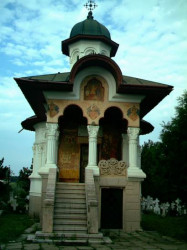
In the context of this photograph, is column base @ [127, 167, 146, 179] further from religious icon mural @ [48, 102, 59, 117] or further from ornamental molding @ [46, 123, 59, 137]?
religious icon mural @ [48, 102, 59, 117]

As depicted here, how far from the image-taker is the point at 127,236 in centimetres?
1116

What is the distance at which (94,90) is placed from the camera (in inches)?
532

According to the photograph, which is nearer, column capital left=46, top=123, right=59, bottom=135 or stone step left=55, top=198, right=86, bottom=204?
stone step left=55, top=198, right=86, bottom=204

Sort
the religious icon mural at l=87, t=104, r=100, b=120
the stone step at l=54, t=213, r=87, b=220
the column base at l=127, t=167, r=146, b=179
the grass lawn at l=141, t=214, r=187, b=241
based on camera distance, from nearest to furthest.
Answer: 1. the stone step at l=54, t=213, r=87, b=220
2. the grass lawn at l=141, t=214, r=187, b=241
3. the column base at l=127, t=167, r=146, b=179
4. the religious icon mural at l=87, t=104, r=100, b=120

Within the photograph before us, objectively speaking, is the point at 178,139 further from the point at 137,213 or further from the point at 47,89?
the point at 47,89

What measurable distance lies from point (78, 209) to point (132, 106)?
490 centimetres

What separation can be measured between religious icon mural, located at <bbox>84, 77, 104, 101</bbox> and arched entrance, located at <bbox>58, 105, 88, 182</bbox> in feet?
5.25

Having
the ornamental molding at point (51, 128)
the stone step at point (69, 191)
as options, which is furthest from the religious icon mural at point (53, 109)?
the stone step at point (69, 191)

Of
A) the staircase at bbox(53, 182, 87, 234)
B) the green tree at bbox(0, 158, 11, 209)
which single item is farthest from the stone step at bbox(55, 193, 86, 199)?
the green tree at bbox(0, 158, 11, 209)

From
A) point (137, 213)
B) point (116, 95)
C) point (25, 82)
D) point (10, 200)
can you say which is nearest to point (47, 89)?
point (25, 82)

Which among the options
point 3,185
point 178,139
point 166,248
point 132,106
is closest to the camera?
point 166,248

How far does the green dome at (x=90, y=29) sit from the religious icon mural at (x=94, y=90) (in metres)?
7.18

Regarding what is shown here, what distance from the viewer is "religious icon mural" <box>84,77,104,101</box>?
1343 cm

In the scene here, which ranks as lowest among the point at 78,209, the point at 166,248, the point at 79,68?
the point at 166,248
